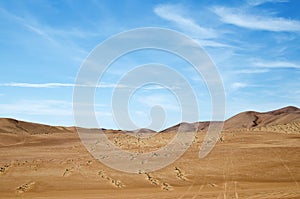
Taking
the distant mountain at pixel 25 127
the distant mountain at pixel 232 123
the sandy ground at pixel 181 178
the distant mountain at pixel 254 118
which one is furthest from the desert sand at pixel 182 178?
the distant mountain at pixel 254 118

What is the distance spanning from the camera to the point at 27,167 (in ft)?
80.2

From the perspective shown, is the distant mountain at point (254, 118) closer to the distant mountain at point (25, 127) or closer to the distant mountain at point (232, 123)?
the distant mountain at point (232, 123)

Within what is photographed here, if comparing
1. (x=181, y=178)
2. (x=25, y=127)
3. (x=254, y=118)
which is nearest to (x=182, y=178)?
(x=181, y=178)

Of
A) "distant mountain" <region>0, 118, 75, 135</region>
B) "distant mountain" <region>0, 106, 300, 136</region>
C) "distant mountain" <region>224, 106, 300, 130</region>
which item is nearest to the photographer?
"distant mountain" <region>0, 118, 75, 135</region>

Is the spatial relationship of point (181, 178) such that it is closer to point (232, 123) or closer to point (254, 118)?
point (232, 123)

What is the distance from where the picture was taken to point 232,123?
139 meters

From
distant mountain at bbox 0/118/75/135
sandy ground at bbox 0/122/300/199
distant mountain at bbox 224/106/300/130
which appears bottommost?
sandy ground at bbox 0/122/300/199

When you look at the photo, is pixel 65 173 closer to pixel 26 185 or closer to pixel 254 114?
pixel 26 185

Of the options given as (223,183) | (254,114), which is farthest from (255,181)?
(254,114)

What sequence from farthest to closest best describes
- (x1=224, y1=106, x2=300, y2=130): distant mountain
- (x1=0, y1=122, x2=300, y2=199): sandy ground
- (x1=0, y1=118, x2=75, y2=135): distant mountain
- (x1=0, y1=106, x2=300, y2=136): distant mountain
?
(x1=224, y1=106, x2=300, y2=130): distant mountain, (x1=0, y1=106, x2=300, y2=136): distant mountain, (x1=0, y1=118, x2=75, y2=135): distant mountain, (x1=0, y1=122, x2=300, y2=199): sandy ground

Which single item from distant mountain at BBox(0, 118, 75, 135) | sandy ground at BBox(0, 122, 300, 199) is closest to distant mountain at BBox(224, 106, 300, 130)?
distant mountain at BBox(0, 118, 75, 135)

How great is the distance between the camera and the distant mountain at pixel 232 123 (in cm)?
9419

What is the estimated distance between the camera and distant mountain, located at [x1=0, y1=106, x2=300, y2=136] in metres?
94.2

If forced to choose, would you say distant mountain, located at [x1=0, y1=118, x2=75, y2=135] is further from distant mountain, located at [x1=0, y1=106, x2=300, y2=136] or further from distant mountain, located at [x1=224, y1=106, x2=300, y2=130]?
distant mountain, located at [x1=224, y1=106, x2=300, y2=130]
